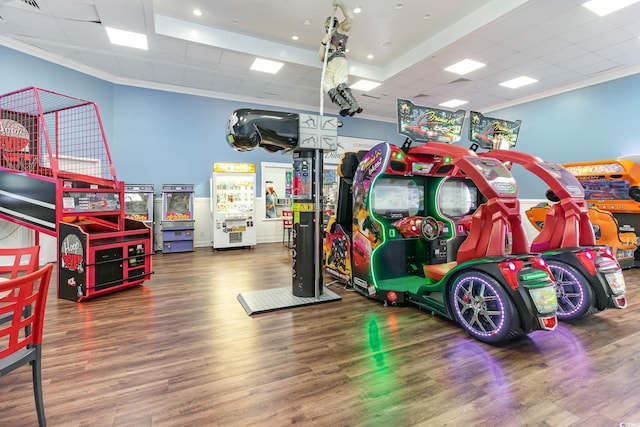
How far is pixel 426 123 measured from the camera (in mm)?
3744

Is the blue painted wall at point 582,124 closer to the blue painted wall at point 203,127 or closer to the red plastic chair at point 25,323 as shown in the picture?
the blue painted wall at point 203,127

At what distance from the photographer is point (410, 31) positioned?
5277mm

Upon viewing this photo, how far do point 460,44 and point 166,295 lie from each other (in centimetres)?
584

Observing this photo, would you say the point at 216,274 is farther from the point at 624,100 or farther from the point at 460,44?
the point at 624,100

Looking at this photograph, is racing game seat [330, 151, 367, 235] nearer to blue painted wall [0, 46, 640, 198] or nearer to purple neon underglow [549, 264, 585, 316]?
purple neon underglow [549, 264, 585, 316]

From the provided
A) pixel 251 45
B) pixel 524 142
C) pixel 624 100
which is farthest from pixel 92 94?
pixel 624 100

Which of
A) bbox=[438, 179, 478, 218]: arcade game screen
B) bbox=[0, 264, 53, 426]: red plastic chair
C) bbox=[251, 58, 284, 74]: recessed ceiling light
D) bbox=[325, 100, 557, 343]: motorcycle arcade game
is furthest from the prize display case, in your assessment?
bbox=[438, 179, 478, 218]: arcade game screen

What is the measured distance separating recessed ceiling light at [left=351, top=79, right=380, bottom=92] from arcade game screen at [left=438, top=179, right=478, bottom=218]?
3.53 meters

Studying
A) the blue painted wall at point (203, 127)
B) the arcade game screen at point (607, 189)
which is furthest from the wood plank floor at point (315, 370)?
the blue painted wall at point (203, 127)

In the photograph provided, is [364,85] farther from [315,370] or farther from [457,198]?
[315,370]

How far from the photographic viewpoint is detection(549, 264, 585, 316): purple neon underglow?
3074 millimetres

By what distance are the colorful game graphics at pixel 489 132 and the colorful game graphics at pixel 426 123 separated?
0.47 meters

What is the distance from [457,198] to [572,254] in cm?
168

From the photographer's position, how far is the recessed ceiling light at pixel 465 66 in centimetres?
600
